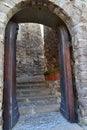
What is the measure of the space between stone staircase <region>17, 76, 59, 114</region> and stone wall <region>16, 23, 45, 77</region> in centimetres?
191

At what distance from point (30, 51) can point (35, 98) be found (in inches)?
137

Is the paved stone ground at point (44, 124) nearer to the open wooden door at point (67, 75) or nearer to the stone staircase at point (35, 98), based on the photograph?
the open wooden door at point (67, 75)

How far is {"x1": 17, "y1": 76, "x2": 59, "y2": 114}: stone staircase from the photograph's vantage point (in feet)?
10.6


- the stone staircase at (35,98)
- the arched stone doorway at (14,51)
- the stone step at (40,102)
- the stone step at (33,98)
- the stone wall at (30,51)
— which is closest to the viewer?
the arched stone doorway at (14,51)

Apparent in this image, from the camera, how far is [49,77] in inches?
190

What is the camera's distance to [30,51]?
6.90m

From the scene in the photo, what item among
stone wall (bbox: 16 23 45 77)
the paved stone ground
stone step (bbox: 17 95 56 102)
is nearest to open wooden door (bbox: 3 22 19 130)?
the paved stone ground

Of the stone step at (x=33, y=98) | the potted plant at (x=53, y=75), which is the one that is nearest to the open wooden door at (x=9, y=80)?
the stone step at (x=33, y=98)

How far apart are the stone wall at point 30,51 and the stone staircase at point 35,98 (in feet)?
6.28

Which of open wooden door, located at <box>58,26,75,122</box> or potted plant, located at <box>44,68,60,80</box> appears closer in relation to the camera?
open wooden door, located at <box>58,26,75,122</box>

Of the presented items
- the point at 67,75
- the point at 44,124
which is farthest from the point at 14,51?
the point at 44,124

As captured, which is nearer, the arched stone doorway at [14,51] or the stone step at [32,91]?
the arched stone doorway at [14,51]

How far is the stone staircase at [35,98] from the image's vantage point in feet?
10.6

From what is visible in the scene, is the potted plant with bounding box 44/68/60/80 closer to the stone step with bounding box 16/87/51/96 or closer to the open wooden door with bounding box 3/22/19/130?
the stone step with bounding box 16/87/51/96
